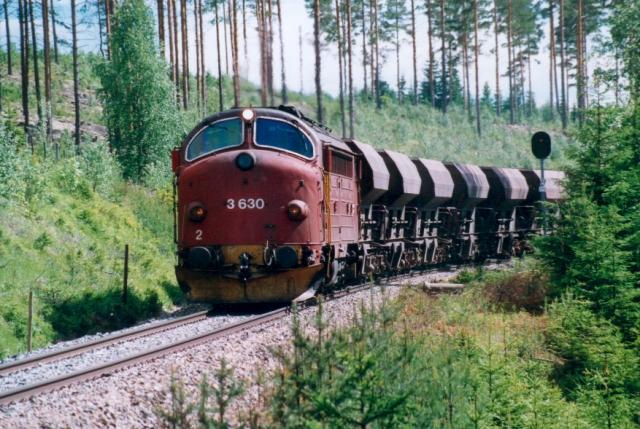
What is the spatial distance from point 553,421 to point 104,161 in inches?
724

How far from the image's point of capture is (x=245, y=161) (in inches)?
551

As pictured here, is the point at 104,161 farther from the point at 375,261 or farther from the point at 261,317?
the point at 261,317

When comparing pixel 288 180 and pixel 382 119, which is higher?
pixel 382 119

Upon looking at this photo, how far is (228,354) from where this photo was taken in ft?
32.2

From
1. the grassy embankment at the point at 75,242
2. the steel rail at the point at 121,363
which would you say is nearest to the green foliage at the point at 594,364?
the steel rail at the point at 121,363

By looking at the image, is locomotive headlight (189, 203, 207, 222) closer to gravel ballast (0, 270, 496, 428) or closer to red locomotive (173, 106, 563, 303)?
red locomotive (173, 106, 563, 303)

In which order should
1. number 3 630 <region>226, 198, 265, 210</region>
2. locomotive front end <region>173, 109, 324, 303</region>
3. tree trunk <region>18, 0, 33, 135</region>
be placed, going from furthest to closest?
tree trunk <region>18, 0, 33, 135</region>
number 3 630 <region>226, 198, 265, 210</region>
locomotive front end <region>173, 109, 324, 303</region>

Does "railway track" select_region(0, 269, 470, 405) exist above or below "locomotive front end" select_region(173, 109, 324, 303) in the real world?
below

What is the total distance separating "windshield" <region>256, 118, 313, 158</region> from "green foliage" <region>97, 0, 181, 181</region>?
48.4 feet

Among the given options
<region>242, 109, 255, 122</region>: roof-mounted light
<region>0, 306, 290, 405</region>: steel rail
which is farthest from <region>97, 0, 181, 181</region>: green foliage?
<region>0, 306, 290, 405</region>: steel rail

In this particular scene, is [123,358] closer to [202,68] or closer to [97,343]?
[97,343]

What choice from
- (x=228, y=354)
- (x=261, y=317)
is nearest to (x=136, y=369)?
(x=228, y=354)

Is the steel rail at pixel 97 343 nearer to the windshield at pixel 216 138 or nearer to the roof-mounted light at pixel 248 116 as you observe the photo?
the windshield at pixel 216 138

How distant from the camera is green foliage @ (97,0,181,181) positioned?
28.5m
